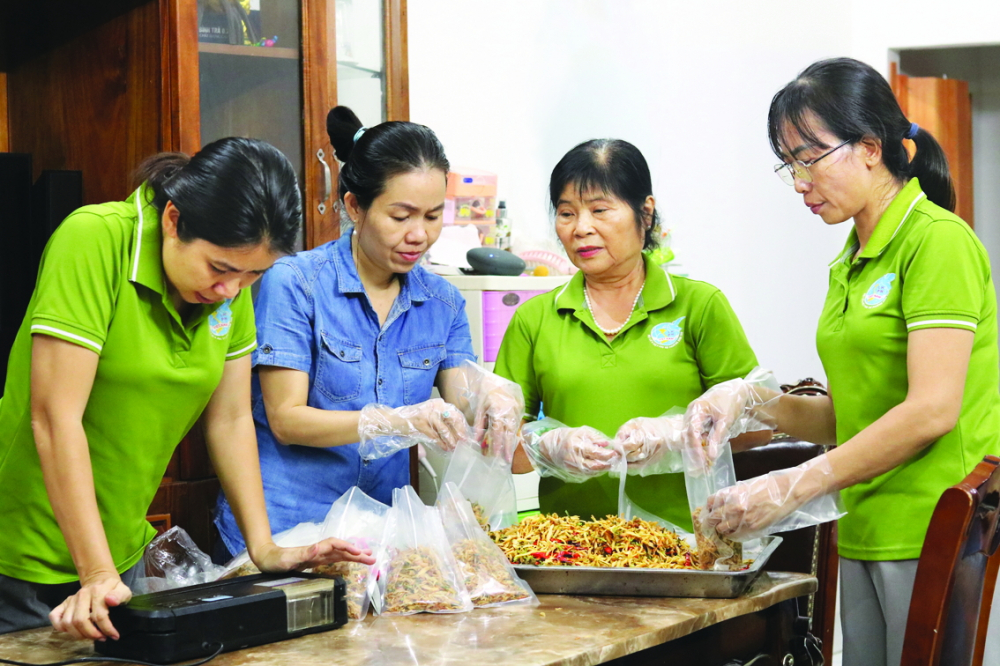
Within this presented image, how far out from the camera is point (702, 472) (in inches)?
63.4

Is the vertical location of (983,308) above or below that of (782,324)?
above

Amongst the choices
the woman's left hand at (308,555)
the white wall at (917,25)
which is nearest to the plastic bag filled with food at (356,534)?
the woman's left hand at (308,555)

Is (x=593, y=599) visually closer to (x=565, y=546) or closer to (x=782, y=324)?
(x=565, y=546)

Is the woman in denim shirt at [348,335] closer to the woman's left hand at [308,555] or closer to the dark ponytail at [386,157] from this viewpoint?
the dark ponytail at [386,157]

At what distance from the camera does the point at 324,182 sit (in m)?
2.31

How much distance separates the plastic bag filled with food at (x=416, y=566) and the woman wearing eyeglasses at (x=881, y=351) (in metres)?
0.39

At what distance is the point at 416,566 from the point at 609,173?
0.84m

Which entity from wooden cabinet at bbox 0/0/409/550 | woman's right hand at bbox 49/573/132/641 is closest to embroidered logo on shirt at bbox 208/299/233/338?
woman's right hand at bbox 49/573/132/641

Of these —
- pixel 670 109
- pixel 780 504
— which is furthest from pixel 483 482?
pixel 670 109

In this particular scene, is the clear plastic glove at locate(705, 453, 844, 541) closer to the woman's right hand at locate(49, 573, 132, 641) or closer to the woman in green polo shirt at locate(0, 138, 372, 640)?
the woman in green polo shirt at locate(0, 138, 372, 640)

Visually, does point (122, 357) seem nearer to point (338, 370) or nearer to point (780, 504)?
point (338, 370)

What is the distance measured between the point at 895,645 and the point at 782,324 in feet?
10.5

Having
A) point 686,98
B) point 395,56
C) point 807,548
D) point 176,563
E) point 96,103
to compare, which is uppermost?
point 686,98

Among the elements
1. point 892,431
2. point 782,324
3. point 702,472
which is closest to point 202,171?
point 702,472
